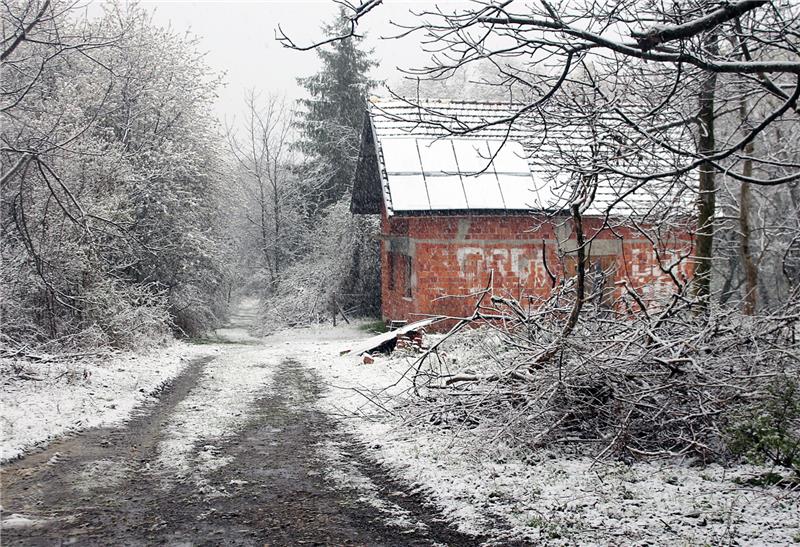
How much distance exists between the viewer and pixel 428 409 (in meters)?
7.59

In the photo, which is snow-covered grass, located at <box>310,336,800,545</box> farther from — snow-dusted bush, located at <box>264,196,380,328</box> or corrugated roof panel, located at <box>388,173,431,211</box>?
snow-dusted bush, located at <box>264,196,380,328</box>

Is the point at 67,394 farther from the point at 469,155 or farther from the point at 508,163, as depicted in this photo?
the point at 508,163

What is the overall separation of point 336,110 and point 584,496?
28.5 metres

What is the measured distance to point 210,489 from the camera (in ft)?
18.7

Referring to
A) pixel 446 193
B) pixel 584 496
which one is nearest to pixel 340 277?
pixel 446 193

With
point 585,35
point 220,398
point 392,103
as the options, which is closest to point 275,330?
point 392,103

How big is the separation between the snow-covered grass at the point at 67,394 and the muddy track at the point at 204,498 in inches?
13.5

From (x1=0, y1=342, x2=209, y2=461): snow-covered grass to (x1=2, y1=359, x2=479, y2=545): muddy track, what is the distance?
34 cm

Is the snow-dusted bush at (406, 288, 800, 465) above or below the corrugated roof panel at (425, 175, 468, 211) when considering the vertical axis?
below

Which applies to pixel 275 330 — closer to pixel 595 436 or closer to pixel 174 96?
pixel 174 96

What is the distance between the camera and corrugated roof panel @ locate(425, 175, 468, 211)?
1716cm

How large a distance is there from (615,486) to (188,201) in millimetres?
20102

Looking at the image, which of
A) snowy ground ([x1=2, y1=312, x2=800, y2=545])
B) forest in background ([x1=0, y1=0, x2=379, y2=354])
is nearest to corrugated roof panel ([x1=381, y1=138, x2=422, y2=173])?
forest in background ([x1=0, y1=0, x2=379, y2=354])

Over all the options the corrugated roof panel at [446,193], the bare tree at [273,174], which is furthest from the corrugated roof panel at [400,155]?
the bare tree at [273,174]
